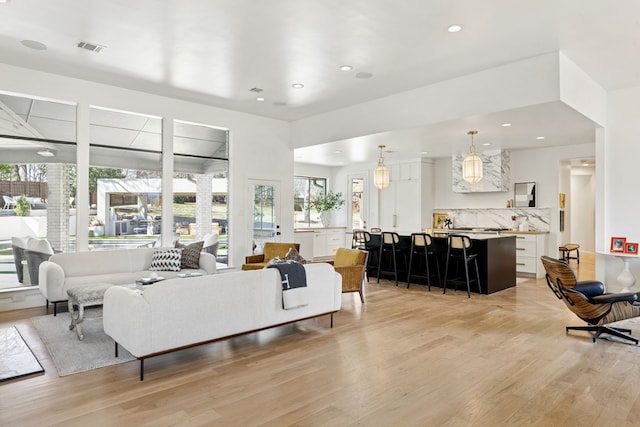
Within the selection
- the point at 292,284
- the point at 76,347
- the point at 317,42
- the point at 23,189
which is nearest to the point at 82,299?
the point at 76,347

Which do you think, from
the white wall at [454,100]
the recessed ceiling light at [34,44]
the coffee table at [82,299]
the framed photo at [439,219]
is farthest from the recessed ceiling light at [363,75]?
the framed photo at [439,219]

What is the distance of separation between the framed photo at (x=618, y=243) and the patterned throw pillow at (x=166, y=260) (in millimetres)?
6607

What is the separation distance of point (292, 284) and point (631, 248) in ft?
17.2

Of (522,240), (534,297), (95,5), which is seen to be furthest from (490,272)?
(95,5)

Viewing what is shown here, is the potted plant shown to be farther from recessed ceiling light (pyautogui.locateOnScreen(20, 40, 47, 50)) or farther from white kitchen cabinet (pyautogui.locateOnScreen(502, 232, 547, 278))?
recessed ceiling light (pyautogui.locateOnScreen(20, 40, 47, 50))

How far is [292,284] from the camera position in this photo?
13.2ft

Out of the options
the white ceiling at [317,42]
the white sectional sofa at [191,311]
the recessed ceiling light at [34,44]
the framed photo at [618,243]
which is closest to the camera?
the white sectional sofa at [191,311]

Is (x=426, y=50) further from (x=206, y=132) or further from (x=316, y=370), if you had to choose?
(x=206, y=132)

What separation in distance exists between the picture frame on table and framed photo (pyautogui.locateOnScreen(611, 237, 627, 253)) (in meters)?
0.06

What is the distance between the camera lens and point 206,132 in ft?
24.4

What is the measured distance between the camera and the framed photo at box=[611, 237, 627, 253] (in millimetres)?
6055

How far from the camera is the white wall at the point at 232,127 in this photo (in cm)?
565

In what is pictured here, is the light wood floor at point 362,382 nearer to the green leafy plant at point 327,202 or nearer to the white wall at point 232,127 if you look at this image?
the white wall at point 232,127

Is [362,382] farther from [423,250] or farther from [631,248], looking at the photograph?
[631,248]
